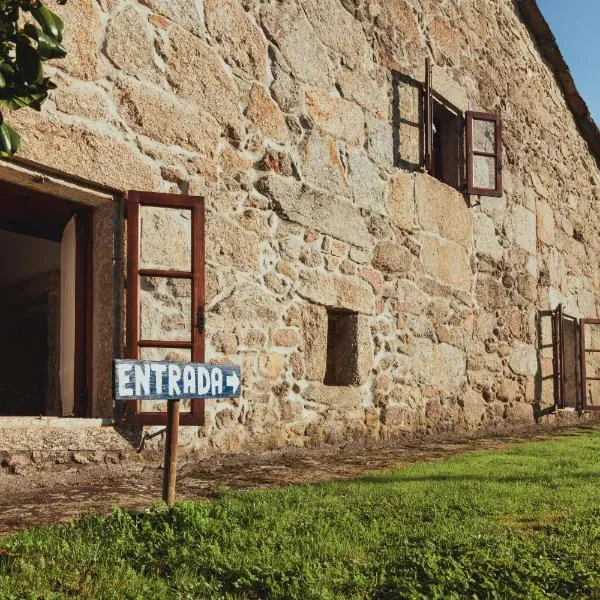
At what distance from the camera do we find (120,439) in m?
4.25

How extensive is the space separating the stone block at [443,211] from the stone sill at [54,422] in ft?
12.4

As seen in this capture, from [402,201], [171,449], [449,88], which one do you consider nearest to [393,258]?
[402,201]

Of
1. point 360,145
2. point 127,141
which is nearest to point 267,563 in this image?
point 127,141

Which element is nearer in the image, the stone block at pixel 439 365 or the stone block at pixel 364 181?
the stone block at pixel 364 181

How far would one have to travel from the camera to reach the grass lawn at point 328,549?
228 cm

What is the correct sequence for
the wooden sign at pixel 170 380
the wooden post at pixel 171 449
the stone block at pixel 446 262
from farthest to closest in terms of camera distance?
the stone block at pixel 446 262 < the wooden post at pixel 171 449 < the wooden sign at pixel 170 380

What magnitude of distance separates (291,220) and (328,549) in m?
3.20

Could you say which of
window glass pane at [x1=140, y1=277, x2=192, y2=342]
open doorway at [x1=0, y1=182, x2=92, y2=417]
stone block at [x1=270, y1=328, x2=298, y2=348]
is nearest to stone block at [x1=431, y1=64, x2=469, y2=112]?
stone block at [x1=270, y1=328, x2=298, y2=348]

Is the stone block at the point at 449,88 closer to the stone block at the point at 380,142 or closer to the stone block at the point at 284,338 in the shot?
the stone block at the point at 380,142

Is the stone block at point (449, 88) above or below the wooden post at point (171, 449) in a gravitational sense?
above

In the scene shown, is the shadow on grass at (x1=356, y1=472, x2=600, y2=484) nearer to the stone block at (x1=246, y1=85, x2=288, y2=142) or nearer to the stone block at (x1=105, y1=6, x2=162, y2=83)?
the stone block at (x1=246, y1=85, x2=288, y2=142)

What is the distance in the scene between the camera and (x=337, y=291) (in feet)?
19.2

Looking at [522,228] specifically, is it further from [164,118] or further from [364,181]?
[164,118]

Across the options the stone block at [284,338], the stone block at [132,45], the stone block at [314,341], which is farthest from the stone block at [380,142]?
the stone block at [132,45]
